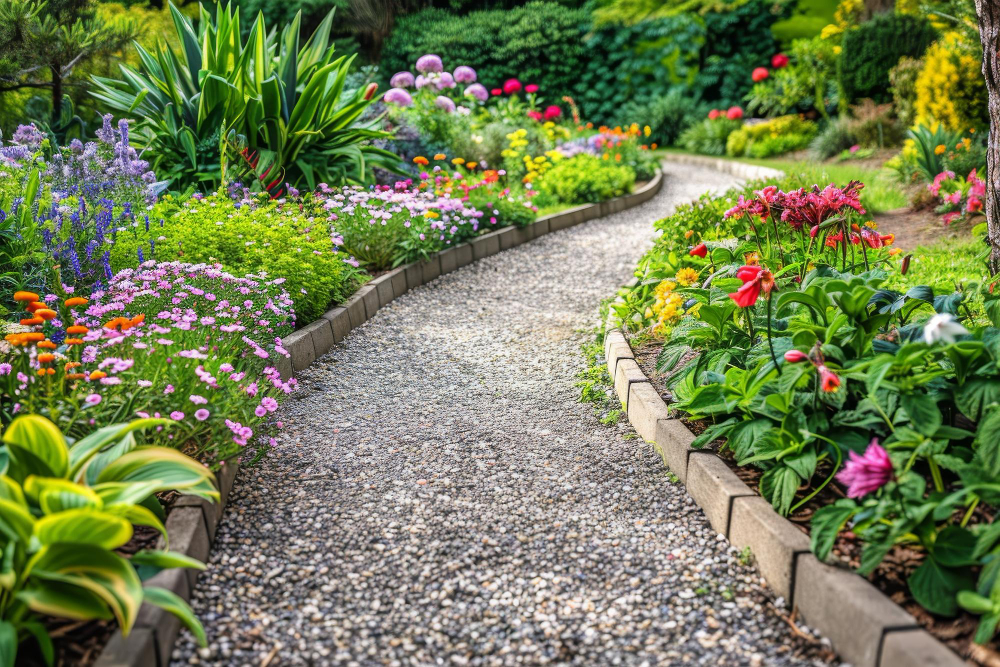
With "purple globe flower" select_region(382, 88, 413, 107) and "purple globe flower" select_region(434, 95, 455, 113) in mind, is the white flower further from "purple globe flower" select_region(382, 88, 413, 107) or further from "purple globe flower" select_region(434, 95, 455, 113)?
"purple globe flower" select_region(382, 88, 413, 107)

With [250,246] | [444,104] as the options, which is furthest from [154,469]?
[444,104]

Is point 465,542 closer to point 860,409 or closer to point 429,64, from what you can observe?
point 860,409

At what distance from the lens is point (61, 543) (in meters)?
1.55

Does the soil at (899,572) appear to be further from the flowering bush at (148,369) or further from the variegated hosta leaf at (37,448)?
the variegated hosta leaf at (37,448)

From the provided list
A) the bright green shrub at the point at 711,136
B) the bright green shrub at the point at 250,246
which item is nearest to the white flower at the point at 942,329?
the bright green shrub at the point at 250,246

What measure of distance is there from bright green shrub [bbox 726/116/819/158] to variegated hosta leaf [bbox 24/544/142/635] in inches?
409

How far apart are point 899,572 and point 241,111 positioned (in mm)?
4881

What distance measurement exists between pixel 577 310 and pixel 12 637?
3.58 meters

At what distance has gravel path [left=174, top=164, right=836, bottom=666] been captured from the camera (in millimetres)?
1917

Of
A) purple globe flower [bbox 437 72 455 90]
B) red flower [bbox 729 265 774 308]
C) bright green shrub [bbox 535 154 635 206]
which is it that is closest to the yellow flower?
red flower [bbox 729 265 774 308]

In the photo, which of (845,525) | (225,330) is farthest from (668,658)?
(225,330)

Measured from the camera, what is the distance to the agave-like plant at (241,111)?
5.38 meters

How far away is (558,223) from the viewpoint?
686cm

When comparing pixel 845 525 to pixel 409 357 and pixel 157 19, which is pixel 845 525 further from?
pixel 157 19
